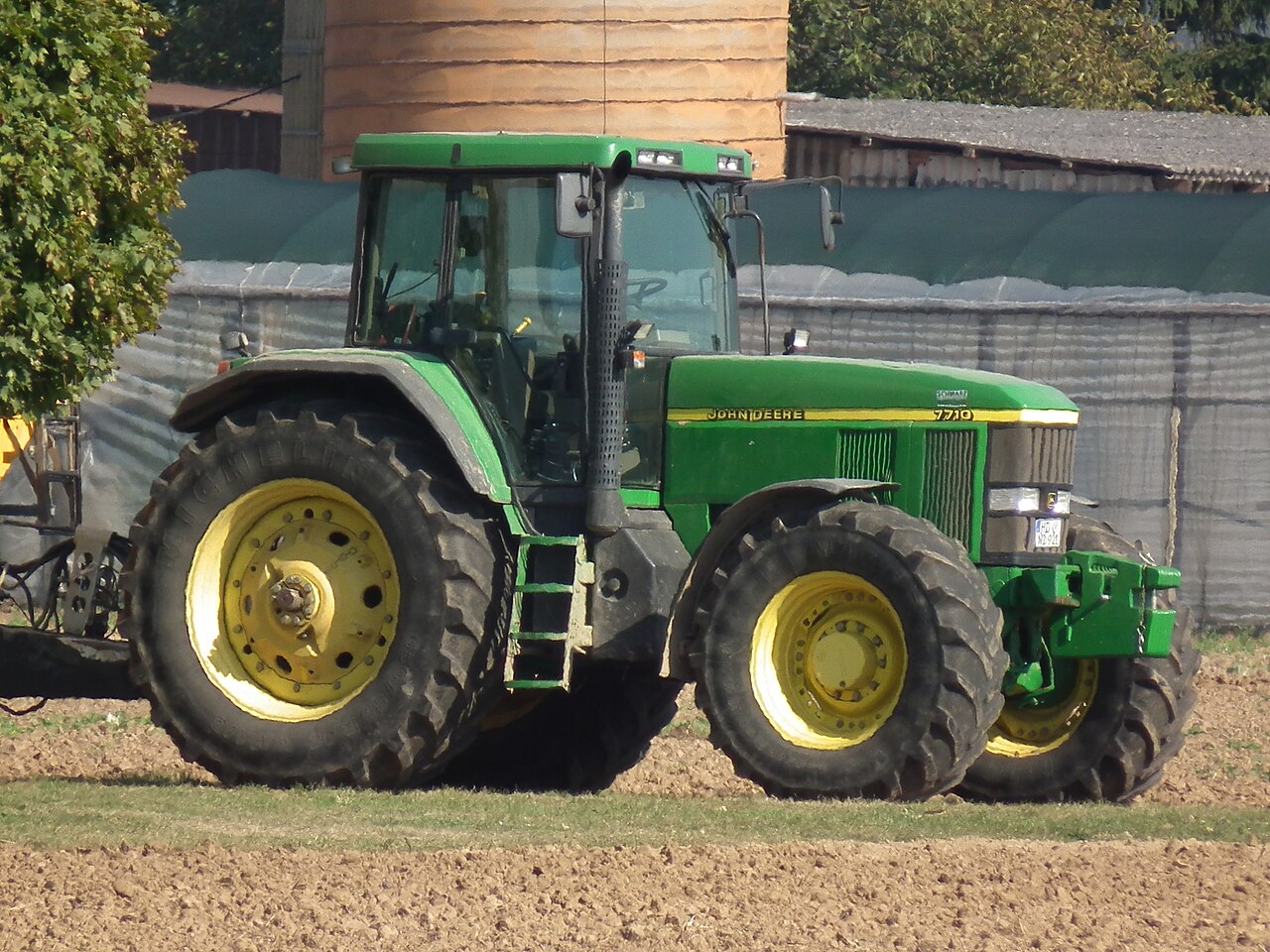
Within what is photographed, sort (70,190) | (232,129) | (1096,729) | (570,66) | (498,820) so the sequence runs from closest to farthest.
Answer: (498,820) < (70,190) < (1096,729) < (570,66) < (232,129)

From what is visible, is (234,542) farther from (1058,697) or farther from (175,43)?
(175,43)

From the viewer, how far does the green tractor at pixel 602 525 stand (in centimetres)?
868

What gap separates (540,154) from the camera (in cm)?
901

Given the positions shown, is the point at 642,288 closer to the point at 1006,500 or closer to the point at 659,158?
the point at 659,158

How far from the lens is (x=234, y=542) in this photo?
9.36 m

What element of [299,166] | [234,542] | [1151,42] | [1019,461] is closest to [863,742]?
[1019,461]

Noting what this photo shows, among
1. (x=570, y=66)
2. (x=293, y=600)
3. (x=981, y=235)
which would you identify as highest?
(x=570, y=66)

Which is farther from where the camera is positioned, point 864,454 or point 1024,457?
point 864,454

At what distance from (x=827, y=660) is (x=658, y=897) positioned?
206 cm

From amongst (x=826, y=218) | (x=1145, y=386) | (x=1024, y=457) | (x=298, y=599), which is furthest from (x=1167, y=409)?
(x=298, y=599)

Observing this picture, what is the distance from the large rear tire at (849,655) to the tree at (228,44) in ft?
86.4

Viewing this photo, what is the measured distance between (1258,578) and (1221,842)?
8.25 metres

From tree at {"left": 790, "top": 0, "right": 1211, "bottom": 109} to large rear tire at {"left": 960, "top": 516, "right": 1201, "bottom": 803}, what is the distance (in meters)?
22.3

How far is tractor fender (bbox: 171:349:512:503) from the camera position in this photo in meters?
8.85
